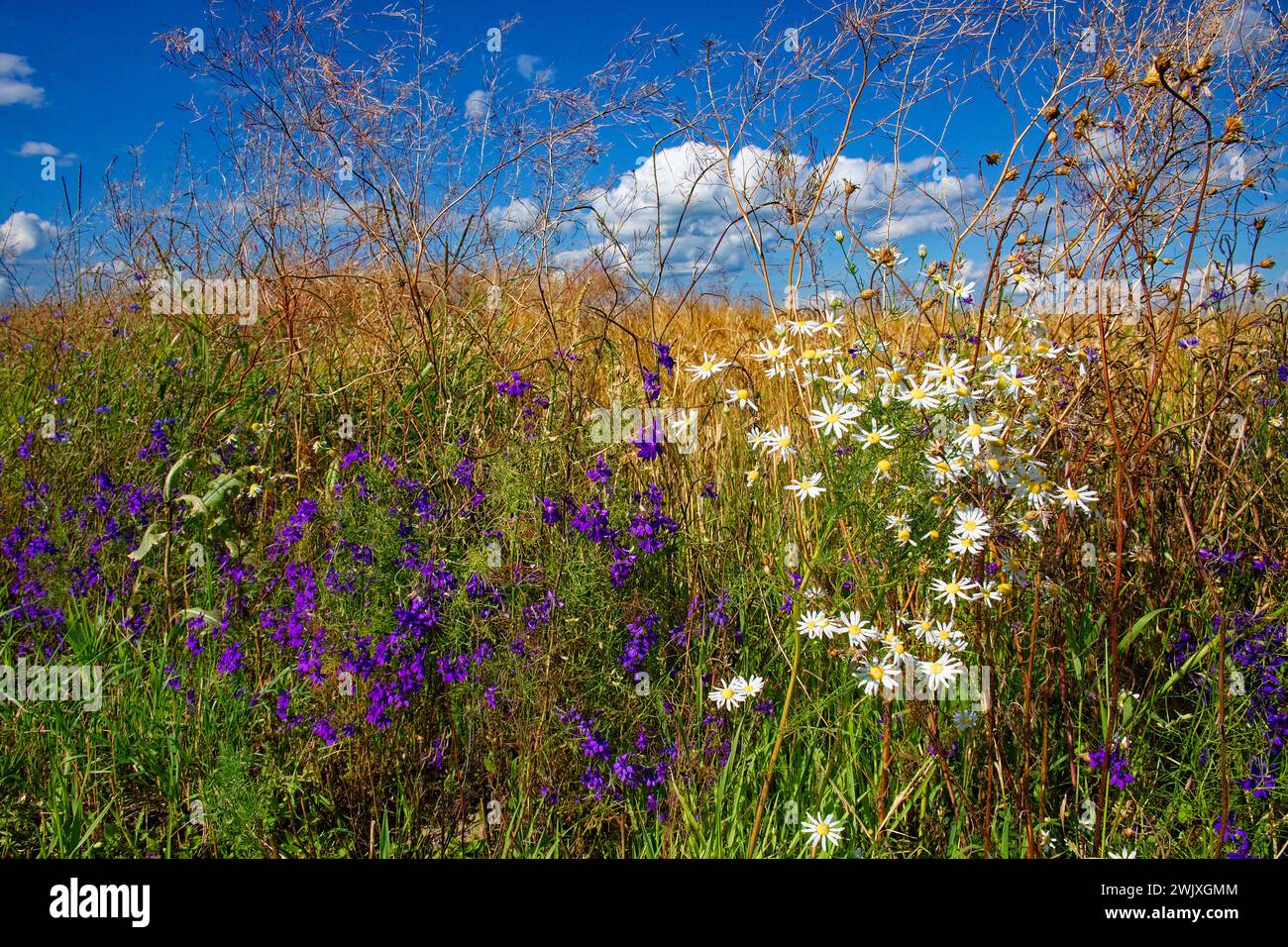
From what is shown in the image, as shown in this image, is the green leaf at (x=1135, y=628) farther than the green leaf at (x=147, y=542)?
No

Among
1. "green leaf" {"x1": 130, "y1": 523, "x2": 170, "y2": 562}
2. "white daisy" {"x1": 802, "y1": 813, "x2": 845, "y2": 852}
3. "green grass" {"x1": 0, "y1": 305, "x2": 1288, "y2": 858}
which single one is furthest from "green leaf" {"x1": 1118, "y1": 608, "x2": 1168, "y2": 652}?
"green leaf" {"x1": 130, "y1": 523, "x2": 170, "y2": 562}

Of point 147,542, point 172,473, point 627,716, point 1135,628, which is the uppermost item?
point 172,473

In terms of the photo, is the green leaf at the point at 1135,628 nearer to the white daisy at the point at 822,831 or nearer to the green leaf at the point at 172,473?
the white daisy at the point at 822,831

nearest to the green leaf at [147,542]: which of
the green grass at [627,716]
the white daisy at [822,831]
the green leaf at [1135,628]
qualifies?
the green grass at [627,716]

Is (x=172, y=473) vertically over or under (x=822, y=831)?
over

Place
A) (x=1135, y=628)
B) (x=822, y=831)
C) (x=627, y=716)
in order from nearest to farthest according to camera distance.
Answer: (x=822, y=831) < (x=1135, y=628) < (x=627, y=716)

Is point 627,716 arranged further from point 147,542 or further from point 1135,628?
point 147,542

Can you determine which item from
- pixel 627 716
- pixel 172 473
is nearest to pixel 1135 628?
pixel 627 716

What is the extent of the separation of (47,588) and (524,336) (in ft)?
7.16
